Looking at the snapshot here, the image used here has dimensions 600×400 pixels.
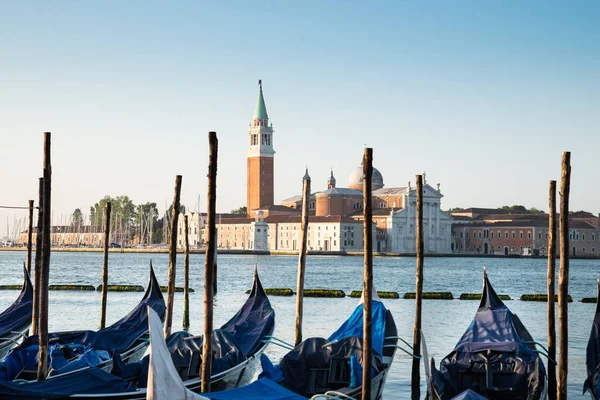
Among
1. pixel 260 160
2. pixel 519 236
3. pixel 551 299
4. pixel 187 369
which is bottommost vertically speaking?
pixel 187 369

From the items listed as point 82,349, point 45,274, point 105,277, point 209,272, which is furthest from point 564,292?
point 105,277

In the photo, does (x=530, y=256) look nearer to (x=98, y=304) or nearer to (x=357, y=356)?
(x=98, y=304)

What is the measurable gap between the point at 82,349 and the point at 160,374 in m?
3.93

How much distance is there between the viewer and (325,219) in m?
78.6

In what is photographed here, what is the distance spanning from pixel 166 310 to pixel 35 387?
5.93 m

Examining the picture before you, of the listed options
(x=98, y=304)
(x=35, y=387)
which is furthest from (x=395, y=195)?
(x=35, y=387)

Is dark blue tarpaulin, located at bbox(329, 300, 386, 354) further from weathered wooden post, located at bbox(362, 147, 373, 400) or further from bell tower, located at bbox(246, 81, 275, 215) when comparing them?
bell tower, located at bbox(246, 81, 275, 215)

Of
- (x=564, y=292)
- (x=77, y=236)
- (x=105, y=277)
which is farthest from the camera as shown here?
(x=77, y=236)

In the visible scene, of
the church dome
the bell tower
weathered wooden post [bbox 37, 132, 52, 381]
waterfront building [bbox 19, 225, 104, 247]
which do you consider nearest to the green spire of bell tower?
the bell tower

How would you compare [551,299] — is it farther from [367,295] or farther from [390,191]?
[390,191]

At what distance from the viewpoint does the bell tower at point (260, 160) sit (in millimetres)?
81000

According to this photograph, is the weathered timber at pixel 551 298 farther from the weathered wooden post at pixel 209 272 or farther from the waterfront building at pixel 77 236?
the waterfront building at pixel 77 236

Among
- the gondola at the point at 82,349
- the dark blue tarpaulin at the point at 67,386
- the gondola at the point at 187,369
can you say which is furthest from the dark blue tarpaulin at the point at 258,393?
the gondola at the point at 82,349

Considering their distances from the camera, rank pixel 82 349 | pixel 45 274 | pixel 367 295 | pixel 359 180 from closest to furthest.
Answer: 1. pixel 367 295
2. pixel 45 274
3. pixel 82 349
4. pixel 359 180
